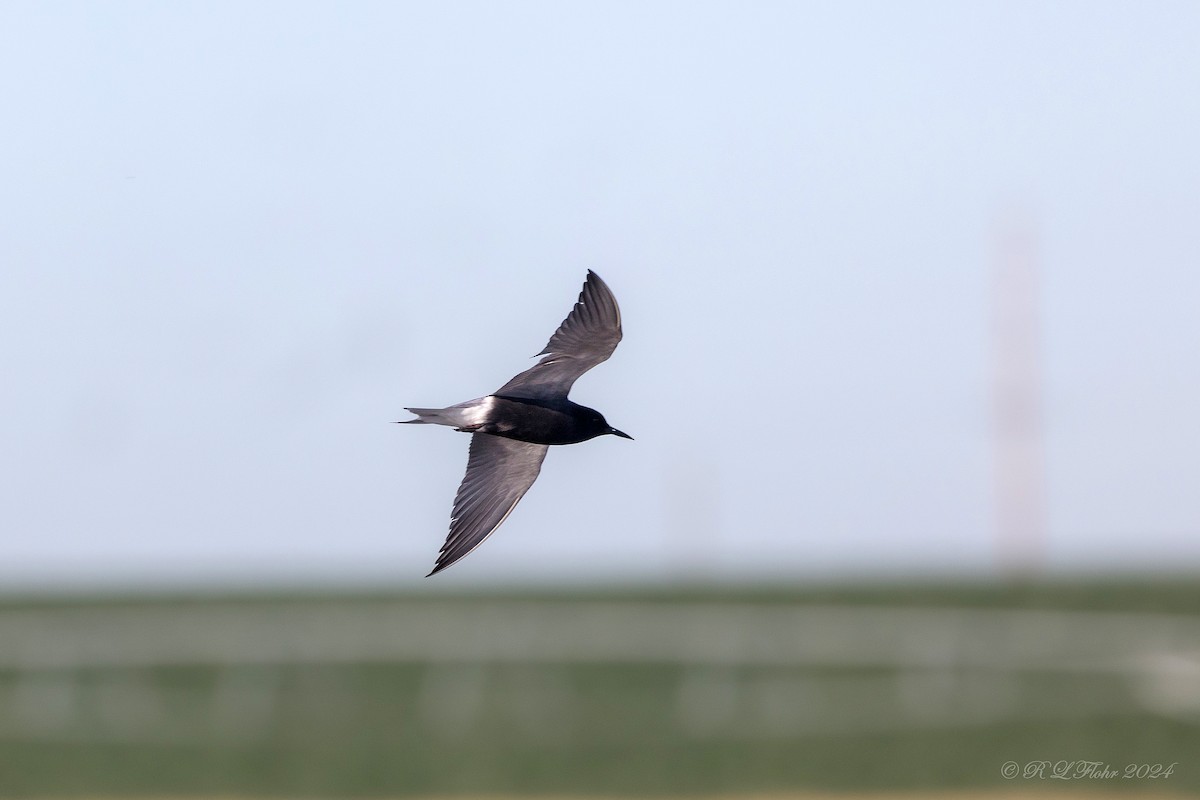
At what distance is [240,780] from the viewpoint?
35375 mm

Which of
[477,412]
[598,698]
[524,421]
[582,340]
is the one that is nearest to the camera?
[477,412]

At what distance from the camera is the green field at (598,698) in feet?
117

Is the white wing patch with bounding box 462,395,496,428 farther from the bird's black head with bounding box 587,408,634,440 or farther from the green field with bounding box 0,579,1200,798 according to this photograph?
the green field with bounding box 0,579,1200,798

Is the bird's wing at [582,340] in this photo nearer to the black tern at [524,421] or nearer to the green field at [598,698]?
the black tern at [524,421]

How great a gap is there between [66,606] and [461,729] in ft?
55.7

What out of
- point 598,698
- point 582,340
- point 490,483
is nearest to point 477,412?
point 490,483

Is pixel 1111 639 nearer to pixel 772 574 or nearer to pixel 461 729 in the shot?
pixel 461 729

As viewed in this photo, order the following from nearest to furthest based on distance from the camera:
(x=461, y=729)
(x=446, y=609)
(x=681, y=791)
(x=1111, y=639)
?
(x=681, y=791)
(x=461, y=729)
(x=1111, y=639)
(x=446, y=609)

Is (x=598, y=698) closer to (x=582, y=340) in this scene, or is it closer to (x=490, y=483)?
(x=582, y=340)

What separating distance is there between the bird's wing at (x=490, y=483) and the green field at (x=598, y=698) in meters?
27.4

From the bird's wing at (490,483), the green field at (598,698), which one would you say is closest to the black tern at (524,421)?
the bird's wing at (490,483)

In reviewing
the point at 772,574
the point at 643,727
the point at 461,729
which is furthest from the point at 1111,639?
the point at 772,574

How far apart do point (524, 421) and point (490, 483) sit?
1.85ft

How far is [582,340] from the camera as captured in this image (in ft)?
26.0
